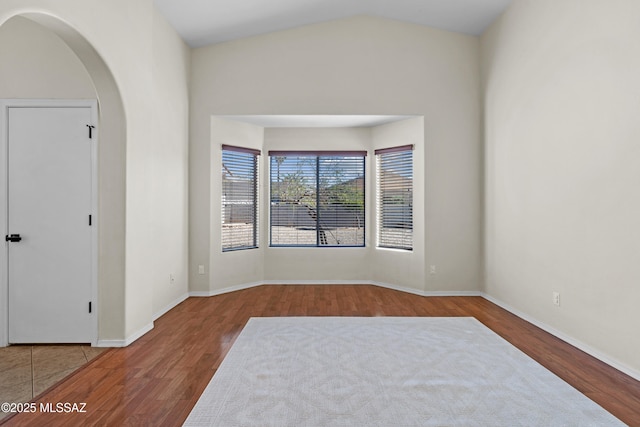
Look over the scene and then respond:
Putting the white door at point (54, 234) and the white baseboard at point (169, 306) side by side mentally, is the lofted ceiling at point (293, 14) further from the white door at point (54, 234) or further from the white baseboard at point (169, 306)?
the white baseboard at point (169, 306)

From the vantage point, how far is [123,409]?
232cm

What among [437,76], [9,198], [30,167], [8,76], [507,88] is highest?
[437,76]

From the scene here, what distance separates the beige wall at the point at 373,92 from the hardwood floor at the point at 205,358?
2.67 ft

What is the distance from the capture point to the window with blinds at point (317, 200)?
6168mm

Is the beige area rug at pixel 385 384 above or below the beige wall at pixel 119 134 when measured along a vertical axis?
below

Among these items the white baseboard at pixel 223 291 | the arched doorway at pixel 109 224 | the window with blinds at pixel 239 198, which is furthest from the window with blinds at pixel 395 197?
the arched doorway at pixel 109 224

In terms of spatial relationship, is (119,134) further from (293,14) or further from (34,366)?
(293,14)

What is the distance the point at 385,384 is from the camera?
103 inches

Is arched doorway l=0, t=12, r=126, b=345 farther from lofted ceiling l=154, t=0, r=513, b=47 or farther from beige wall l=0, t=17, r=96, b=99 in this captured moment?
lofted ceiling l=154, t=0, r=513, b=47

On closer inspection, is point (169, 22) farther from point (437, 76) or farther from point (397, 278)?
point (397, 278)

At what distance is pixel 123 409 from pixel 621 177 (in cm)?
386

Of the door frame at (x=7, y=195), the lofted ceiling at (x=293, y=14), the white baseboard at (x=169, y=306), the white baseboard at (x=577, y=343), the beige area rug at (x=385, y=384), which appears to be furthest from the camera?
the lofted ceiling at (x=293, y=14)

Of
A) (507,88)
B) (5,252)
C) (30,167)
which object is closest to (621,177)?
(507,88)

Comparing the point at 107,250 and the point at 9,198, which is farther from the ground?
the point at 9,198
